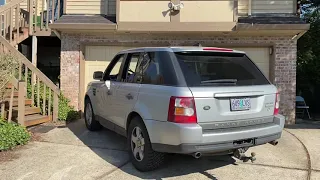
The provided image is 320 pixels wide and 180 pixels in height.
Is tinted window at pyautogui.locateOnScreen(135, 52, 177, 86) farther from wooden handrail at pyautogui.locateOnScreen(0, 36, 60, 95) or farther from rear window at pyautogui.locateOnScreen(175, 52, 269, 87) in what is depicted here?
wooden handrail at pyautogui.locateOnScreen(0, 36, 60, 95)

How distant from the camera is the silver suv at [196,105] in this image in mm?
3844

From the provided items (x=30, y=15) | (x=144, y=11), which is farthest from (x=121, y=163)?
(x=30, y=15)

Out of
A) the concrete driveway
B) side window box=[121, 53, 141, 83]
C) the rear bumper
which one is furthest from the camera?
side window box=[121, 53, 141, 83]

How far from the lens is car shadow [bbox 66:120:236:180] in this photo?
4.58 metres

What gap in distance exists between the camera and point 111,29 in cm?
900

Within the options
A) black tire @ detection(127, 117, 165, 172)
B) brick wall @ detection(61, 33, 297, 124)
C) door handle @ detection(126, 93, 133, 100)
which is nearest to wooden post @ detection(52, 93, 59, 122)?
brick wall @ detection(61, 33, 297, 124)

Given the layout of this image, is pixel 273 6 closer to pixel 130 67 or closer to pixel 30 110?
pixel 130 67

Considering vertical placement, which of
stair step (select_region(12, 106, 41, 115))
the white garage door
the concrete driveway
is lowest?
the concrete driveway

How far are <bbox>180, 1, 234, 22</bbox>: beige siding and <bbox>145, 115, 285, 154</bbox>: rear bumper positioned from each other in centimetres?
496

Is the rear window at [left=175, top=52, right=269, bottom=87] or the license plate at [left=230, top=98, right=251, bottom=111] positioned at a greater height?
the rear window at [left=175, top=52, right=269, bottom=87]

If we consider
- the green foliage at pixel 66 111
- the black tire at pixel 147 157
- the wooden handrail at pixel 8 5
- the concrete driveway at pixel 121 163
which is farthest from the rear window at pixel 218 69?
the wooden handrail at pixel 8 5

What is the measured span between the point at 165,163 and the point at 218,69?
1678 mm

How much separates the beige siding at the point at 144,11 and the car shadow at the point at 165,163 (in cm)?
369

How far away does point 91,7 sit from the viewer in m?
9.80
